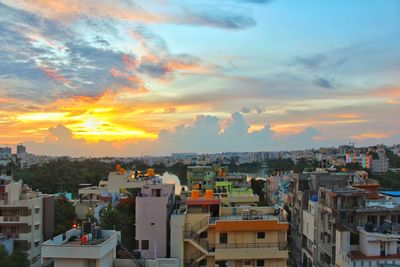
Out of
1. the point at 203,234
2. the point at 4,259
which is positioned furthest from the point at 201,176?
the point at 4,259

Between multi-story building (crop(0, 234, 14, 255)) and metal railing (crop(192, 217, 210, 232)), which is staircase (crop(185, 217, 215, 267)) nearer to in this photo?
metal railing (crop(192, 217, 210, 232))

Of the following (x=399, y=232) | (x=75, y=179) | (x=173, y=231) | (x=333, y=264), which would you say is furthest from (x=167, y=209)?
(x=75, y=179)

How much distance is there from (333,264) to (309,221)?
4561mm

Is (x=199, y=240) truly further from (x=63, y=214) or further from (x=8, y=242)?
(x=63, y=214)

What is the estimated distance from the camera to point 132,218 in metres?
20.1

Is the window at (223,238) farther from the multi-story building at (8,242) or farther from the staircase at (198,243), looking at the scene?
the multi-story building at (8,242)

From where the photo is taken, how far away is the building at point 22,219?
21.5 meters

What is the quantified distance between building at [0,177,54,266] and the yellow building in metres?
8.59

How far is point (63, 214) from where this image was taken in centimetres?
2541

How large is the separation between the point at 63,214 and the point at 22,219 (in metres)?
3.99

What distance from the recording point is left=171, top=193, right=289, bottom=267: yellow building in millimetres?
17000

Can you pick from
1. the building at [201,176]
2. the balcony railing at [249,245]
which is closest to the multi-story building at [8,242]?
the balcony railing at [249,245]

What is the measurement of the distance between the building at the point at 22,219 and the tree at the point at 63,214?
1.43 meters

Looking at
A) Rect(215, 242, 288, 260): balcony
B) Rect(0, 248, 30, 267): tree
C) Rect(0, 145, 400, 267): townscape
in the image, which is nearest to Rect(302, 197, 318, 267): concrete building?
Rect(0, 145, 400, 267): townscape
